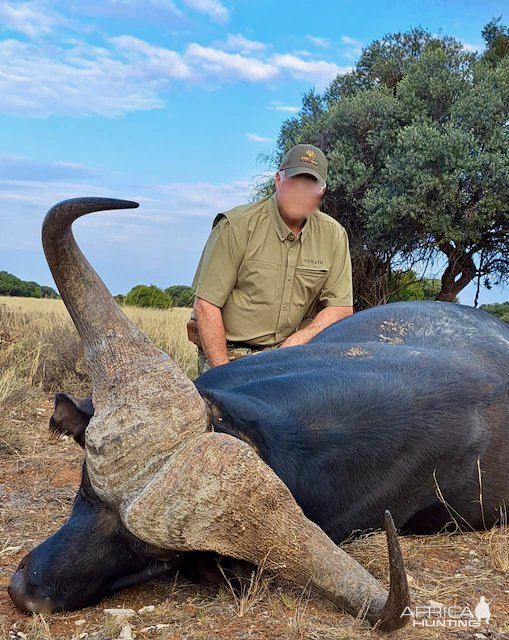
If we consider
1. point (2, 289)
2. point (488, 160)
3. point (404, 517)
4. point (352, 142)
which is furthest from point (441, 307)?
point (2, 289)

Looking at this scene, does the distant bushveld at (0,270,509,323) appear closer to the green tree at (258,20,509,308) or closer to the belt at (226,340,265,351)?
the green tree at (258,20,509,308)

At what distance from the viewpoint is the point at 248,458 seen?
2361 mm

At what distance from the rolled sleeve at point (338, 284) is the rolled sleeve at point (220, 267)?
0.70 metres

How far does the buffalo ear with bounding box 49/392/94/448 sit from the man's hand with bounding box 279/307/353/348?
276cm

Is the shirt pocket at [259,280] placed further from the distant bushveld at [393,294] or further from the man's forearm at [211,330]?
the distant bushveld at [393,294]

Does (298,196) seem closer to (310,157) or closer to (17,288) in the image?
(310,157)

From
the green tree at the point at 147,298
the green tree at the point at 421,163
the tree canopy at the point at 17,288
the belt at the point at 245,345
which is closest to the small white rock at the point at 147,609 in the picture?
the belt at the point at 245,345

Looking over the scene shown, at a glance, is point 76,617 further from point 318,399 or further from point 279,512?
point 318,399

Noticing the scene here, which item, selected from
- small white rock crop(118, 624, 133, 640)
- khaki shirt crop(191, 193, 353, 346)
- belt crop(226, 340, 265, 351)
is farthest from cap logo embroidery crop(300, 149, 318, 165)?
small white rock crop(118, 624, 133, 640)

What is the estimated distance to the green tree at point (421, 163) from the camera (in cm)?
1359

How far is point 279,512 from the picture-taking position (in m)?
2.40

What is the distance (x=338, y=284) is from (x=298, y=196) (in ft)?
2.40

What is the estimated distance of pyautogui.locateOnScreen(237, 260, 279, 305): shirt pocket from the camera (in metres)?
5.71

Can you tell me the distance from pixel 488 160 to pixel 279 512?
39.2 feet
